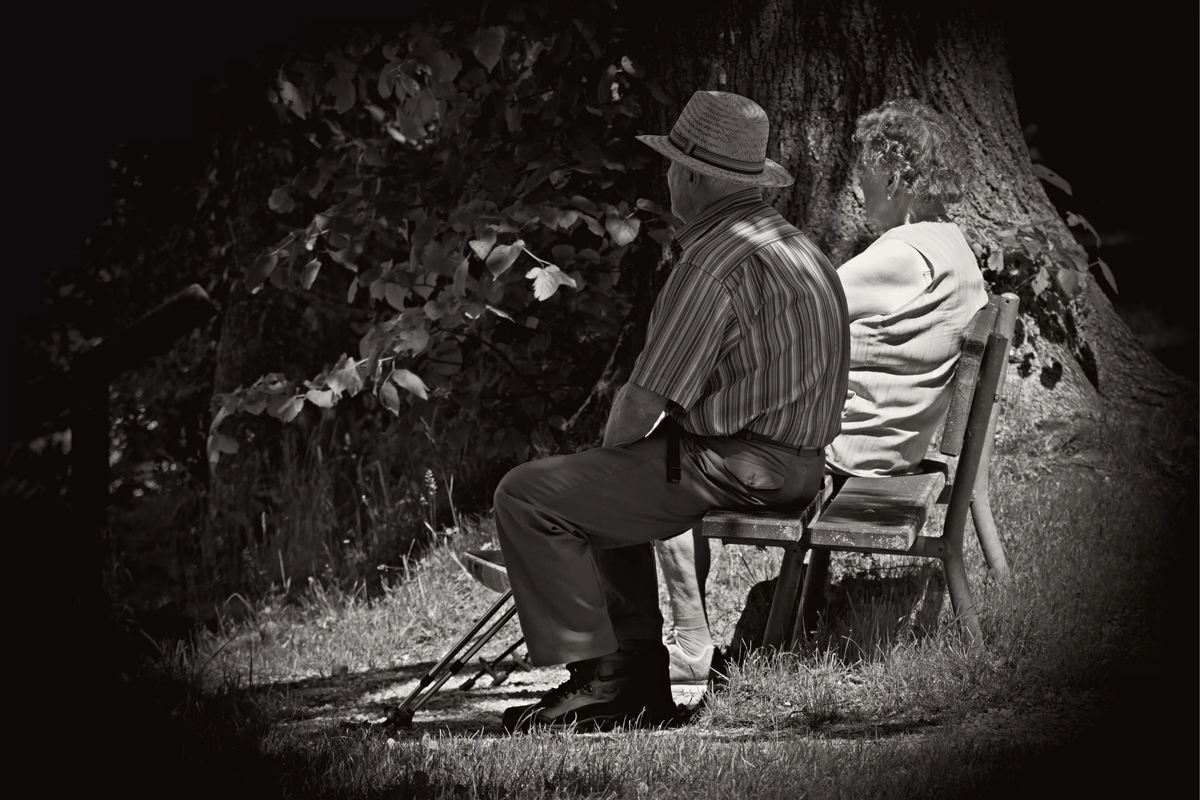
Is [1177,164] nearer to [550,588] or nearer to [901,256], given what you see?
[901,256]

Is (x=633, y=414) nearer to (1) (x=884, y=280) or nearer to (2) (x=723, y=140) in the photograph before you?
(2) (x=723, y=140)

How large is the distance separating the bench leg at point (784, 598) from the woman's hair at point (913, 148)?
116 centimetres

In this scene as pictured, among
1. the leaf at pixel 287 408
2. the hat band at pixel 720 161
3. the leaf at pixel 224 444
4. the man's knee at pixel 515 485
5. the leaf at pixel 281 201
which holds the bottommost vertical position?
the leaf at pixel 224 444

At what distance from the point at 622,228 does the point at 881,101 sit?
1.09m

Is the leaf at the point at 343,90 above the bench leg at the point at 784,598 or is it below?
above

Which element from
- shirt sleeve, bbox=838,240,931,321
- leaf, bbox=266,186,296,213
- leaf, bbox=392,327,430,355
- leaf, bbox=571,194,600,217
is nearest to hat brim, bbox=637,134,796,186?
shirt sleeve, bbox=838,240,931,321

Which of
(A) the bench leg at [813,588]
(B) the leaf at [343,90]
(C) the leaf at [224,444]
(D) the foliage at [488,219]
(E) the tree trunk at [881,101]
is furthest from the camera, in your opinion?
(C) the leaf at [224,444]

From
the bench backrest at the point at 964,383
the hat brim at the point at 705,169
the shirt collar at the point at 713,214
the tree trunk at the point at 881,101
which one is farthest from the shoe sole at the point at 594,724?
the tree trunk at the point at 881,101

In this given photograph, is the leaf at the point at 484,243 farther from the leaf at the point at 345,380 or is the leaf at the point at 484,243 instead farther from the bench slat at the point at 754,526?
the bench slat at the point at 754,526

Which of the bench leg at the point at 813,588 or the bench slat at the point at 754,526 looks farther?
the bench leg at the point at 813,588

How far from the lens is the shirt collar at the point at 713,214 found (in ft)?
11.3

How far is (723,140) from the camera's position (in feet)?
11.4

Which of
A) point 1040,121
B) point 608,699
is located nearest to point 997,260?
point 608,699

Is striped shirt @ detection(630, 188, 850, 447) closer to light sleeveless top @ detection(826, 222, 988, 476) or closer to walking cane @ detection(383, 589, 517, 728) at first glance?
light sleeveless top @ detection(826, 222, 988, 476)
